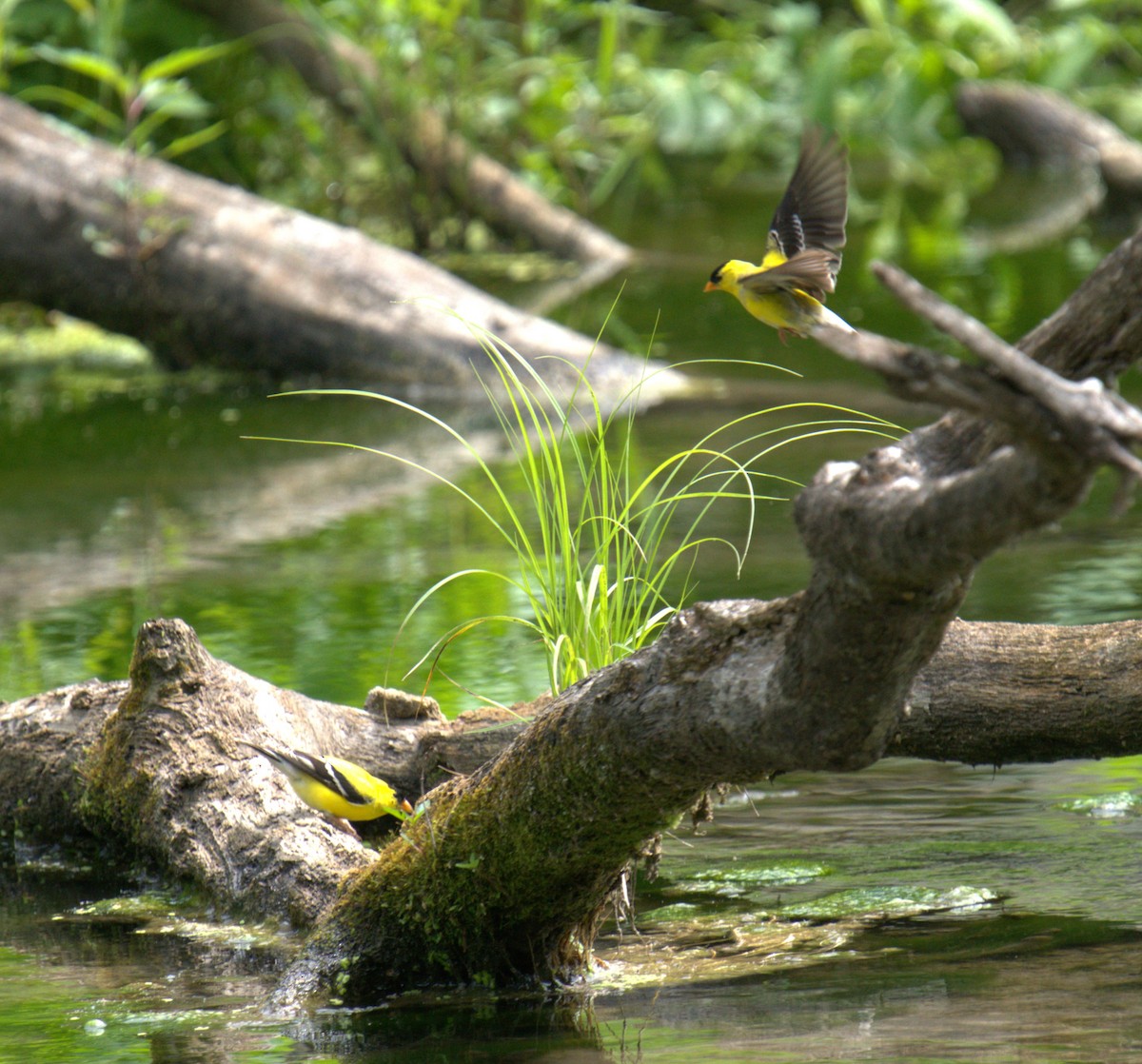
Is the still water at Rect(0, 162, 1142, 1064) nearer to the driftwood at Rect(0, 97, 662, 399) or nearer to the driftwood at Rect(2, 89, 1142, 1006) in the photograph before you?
the driftwood at Rect(2, 89, 1142, 1006)

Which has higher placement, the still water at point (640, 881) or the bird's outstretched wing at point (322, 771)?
the bird's outstretched wing at point (322, 771)

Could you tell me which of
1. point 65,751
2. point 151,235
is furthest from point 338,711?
point 151,235

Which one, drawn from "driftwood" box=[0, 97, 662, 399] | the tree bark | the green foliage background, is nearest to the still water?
"driftwood" box=[0, 97, 662, 399]

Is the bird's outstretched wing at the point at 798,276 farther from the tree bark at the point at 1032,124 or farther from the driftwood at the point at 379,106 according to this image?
the tree bark at the point at 1032,124

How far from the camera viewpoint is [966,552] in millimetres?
1656

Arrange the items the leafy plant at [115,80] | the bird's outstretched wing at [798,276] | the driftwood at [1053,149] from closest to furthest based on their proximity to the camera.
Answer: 1. the bird's outstretched wing at [798,276]
2. the leafy plant at [115,80]
3. the driftwood at [1053,149]

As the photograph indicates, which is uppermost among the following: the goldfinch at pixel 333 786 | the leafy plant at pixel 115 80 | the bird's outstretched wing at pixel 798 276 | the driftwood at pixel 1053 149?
the bird's outstretched wing at pixel 798 276

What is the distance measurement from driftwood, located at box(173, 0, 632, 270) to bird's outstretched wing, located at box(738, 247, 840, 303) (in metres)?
6.39

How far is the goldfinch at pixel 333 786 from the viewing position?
9.27 feet

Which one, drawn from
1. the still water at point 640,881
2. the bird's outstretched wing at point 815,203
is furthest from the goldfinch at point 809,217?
the still water at point 640,881

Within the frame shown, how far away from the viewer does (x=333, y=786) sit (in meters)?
2.83

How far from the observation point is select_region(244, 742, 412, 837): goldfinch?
2.82 metres

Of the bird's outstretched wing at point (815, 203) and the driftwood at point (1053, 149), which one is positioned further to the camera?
the driftwood at point (1053, 149)

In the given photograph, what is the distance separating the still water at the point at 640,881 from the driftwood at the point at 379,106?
10.8 ft
